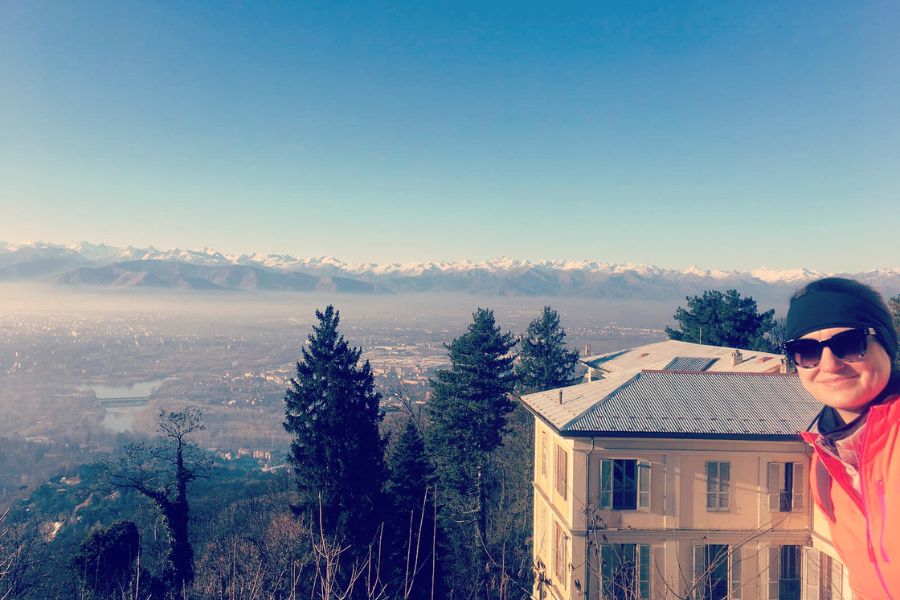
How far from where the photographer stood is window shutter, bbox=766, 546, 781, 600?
11914mm

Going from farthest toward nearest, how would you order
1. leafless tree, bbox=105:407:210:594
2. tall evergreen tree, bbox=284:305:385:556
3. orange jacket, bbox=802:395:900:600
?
tall evergreen tree, bbox=284:305:385:556, leafless tree, bbox=105:407:210:594, orange jacket, bbox=802:395:900:600

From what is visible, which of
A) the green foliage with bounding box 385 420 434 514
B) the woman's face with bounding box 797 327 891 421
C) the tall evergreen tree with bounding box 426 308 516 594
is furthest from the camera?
the tall evergreen tree with bounding box 426 308 516 594

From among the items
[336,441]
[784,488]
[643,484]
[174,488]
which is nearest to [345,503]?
[336,441]

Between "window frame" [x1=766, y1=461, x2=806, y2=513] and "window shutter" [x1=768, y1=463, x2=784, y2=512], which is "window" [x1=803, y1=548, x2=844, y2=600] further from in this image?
"window shutter" [x1=768, y1=463, x2=784, y2=512]

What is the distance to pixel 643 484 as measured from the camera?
12.2 meters

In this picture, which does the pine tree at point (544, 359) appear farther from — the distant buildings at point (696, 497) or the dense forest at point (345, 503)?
the distant buildings at point (696, 497)

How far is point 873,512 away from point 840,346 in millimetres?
514

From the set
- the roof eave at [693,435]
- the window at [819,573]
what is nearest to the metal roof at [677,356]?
the roof eave at [693,435]

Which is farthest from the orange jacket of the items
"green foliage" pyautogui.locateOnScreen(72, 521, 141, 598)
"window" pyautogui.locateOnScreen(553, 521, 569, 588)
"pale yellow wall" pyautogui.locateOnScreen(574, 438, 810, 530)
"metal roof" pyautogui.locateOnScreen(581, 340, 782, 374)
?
"metal roof" pyautogui.locateOnScreen(581, 340, 782, 374)

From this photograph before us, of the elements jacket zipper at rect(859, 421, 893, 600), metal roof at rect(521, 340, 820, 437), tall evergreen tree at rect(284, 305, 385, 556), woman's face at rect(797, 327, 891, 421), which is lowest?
tall evergreen tree at rect(284, 305, 385, 556)

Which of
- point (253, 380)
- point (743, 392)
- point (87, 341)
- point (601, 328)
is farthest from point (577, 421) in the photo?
point (87, 341)

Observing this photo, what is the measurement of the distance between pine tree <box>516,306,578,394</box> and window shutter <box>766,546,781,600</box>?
19.9 meters

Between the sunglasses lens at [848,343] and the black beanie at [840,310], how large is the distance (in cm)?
4

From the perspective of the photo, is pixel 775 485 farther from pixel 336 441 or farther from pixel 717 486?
pixel 336 441
